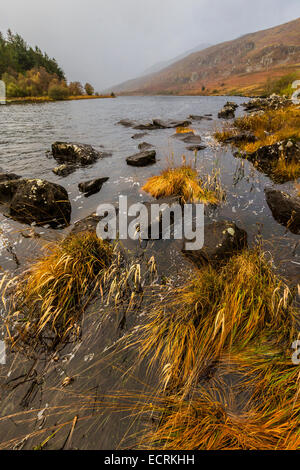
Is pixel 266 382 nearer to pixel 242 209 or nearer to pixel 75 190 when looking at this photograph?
pixel 242 209

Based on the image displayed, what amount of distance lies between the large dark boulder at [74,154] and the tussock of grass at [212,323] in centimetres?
982

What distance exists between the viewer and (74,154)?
10586 millimetres

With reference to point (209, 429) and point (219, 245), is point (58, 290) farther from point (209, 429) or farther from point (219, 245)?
point (219, 245)

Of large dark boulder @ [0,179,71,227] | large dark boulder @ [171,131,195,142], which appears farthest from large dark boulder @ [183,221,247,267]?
large dark boulder @ [171,131,195,142]

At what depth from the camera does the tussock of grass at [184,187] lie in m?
6.20

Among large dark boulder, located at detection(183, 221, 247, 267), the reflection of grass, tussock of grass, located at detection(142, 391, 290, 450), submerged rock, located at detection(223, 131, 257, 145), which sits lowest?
tussock of grass, located at detection(142, 391, 290, 450)

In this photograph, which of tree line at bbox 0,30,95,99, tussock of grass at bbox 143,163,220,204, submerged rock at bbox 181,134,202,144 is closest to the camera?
tussock of grass at bbox 143,163,220,204

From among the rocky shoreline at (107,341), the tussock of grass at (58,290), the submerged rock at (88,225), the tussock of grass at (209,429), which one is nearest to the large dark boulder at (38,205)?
the submerged rock at (88,225)

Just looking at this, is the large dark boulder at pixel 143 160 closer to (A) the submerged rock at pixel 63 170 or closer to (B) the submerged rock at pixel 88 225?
(A) the submerged rock at pixel 63 170

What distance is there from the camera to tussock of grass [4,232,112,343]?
9.52ft

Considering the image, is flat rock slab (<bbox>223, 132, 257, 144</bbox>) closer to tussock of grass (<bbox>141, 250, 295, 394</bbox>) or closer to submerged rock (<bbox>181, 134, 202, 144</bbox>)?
submerged rock (<bbox>181, 134, 202, 144</bbox>)

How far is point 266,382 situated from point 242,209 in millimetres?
4806

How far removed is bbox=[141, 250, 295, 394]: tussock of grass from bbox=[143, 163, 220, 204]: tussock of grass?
11.4ft
